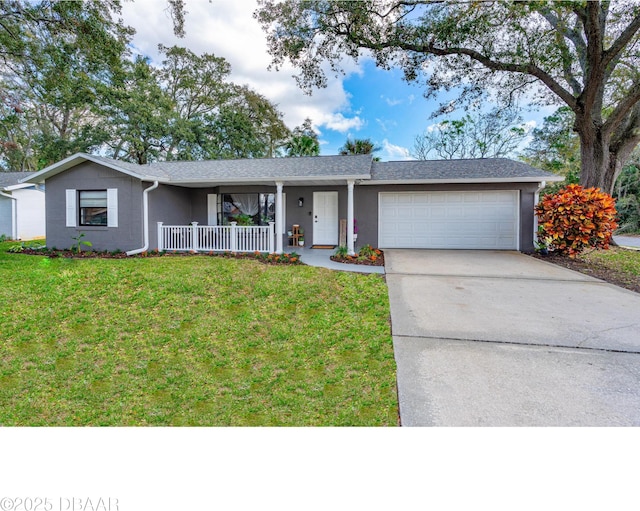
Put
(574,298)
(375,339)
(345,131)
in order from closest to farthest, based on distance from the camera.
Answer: (375,339), (574,298), (345,131)

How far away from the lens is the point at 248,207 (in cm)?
1206

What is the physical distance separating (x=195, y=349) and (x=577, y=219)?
9.59 meters

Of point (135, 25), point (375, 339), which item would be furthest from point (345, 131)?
point (375, 339)

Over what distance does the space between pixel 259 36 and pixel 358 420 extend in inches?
454

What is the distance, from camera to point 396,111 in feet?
60.4

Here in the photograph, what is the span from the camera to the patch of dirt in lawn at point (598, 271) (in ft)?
21.1

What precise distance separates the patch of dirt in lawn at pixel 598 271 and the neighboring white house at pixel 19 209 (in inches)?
799

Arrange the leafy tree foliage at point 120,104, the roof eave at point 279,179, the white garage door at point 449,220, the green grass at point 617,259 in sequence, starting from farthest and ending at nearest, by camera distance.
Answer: the white garage door at point 449,220 → the leafy tree foliage at point 120,104 → the roof eave at point 279,179 → the green grass at point 617,259

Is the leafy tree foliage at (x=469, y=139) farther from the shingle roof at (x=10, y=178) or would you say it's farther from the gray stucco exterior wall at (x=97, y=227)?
the shingle roof at (x=10, y=178)

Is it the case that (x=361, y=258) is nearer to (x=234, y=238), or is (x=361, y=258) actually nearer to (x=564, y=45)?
(x=234, y=238)

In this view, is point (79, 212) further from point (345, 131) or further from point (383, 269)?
point (345, 131)

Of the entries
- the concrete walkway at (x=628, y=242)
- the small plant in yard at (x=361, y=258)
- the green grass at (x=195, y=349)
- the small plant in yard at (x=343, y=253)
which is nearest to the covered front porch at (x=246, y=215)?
the small plant in yard at (x=343, y=253)

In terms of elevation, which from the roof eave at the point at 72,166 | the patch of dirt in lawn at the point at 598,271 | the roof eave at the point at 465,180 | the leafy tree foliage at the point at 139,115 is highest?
the leafy tree foliage at the point at 139,115
